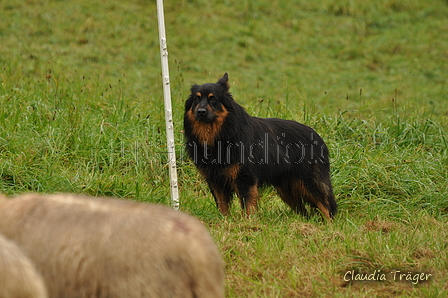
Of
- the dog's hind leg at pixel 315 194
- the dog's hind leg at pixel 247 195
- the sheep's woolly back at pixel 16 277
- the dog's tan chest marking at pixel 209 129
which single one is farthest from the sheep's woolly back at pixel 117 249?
the dog's hind leg at pixel 315 194

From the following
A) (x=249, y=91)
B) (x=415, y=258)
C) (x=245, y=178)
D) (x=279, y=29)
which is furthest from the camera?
(x=279, y=29)

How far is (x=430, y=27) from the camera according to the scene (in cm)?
1772

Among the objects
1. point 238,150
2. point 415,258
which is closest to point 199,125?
point 238,150

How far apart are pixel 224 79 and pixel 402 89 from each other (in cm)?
852

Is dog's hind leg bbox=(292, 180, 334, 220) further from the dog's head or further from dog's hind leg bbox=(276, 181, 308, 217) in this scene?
the dog's head

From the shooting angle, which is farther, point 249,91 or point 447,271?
point 249,91

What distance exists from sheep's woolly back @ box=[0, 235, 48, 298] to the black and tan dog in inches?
144

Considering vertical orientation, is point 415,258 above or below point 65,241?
below

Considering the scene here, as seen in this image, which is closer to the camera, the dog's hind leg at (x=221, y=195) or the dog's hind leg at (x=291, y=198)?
the dog's hind leg at (x=221, y=195)

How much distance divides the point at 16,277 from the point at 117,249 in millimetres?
494

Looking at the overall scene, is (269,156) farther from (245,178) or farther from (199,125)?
(199,125)

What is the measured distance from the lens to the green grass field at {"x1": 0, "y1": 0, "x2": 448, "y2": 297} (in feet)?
14.6

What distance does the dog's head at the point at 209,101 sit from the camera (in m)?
6.00

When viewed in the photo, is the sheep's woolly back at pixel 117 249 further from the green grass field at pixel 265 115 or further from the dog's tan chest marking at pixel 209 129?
the dog's tan chest marking at pixel 209 129
